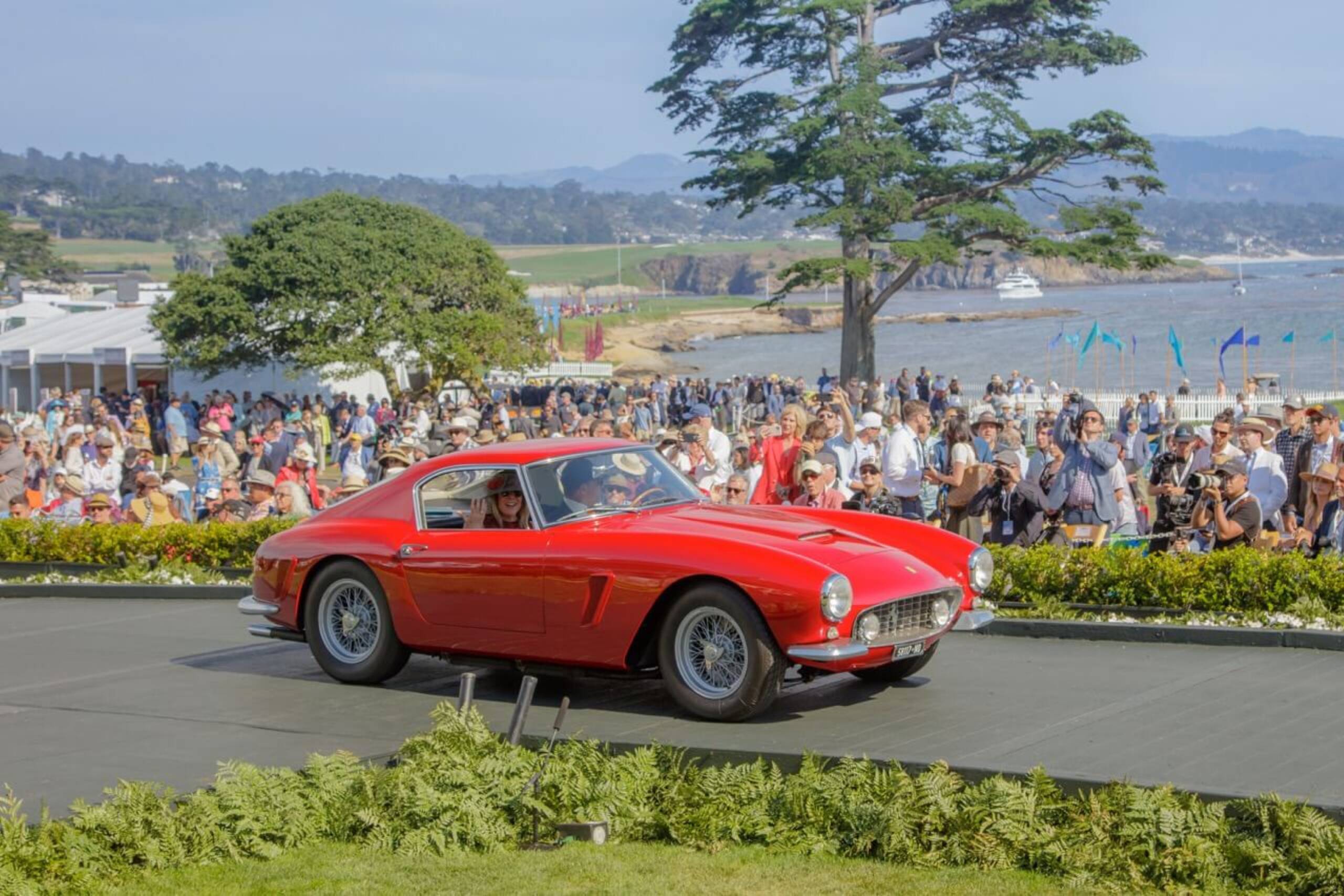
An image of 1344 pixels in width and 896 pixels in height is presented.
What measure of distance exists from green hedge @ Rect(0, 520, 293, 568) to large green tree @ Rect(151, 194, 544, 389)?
84.7ft

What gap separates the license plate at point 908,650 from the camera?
8.47 metres

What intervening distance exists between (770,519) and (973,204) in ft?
106

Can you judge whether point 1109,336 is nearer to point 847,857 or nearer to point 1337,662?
point 1337,662

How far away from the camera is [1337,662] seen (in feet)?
31.3

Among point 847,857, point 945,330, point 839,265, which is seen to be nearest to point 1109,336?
point 839,265

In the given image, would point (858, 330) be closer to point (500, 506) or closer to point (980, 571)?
point (980, 571)

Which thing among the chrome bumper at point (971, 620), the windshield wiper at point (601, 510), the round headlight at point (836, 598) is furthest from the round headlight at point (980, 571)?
the windshield wiper at point (601, 510)

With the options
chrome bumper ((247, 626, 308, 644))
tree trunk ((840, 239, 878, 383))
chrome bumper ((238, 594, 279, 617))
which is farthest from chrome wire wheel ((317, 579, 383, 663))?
tree trunk ((840, 239, 878, 383))

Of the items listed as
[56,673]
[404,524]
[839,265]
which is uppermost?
[839,265]

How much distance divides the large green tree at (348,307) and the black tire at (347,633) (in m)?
33.7

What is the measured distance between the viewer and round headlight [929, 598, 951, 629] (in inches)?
344

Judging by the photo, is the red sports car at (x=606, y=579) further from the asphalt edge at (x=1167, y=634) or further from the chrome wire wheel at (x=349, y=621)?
Answer: the asphalt edge at (x=1167, y=634)

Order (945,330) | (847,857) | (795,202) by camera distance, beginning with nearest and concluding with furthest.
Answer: (847,857), (795,202), (945,330)

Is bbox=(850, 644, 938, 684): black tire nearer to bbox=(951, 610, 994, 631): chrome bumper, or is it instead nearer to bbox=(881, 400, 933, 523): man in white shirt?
bbox=(951, 610, 994, 631): chrome bumper
